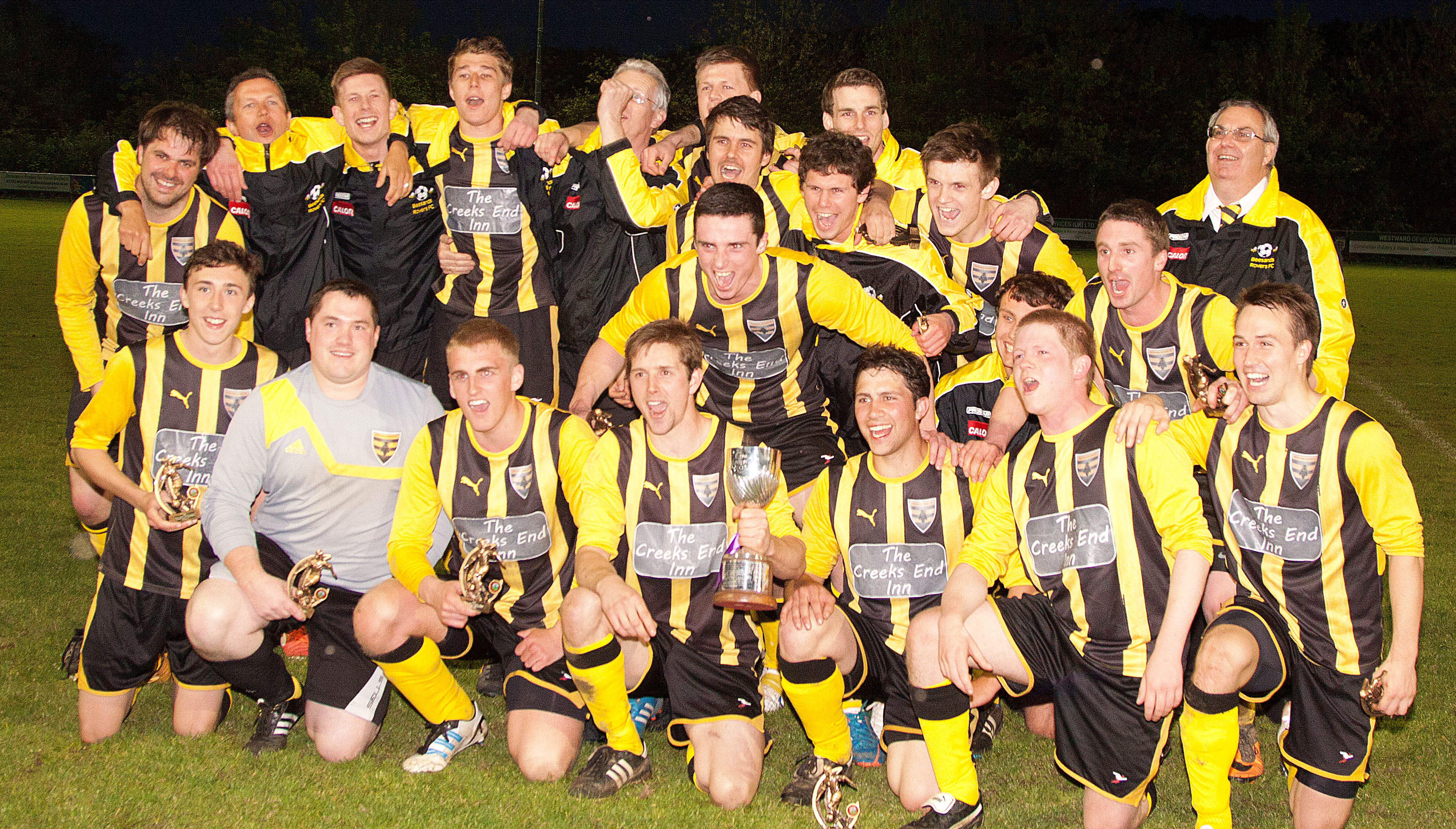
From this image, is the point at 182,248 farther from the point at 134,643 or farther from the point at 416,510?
the point at 416,510

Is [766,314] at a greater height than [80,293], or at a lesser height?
greater

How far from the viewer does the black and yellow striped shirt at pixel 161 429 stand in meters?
3.79

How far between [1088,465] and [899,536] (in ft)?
2.07

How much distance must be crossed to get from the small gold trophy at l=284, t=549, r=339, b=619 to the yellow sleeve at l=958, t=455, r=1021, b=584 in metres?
1.95

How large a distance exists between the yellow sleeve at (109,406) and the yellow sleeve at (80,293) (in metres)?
0.96

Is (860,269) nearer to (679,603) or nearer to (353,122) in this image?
(679,603)

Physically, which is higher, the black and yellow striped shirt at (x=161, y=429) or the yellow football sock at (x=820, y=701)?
the black and yellow striped shirt at (x=161, y=429)

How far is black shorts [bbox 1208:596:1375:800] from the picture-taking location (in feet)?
10.3

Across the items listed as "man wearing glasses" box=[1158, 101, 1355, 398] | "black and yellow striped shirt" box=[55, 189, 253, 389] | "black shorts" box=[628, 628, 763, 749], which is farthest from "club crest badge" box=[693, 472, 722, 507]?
"man wearing glasses" box=[1158, 101, 1355, 398]

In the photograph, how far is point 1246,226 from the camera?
476 centimetres

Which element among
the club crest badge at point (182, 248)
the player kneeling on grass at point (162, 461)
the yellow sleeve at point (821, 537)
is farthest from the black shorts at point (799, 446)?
the club crest badge at point (182, 248)

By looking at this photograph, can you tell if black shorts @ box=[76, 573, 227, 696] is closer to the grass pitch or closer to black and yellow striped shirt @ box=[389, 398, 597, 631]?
the grass pitch

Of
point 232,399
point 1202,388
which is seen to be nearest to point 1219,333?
point 1202,388

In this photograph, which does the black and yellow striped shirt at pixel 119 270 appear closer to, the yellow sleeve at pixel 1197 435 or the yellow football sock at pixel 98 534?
the yellow football sock at pixel 98 534
